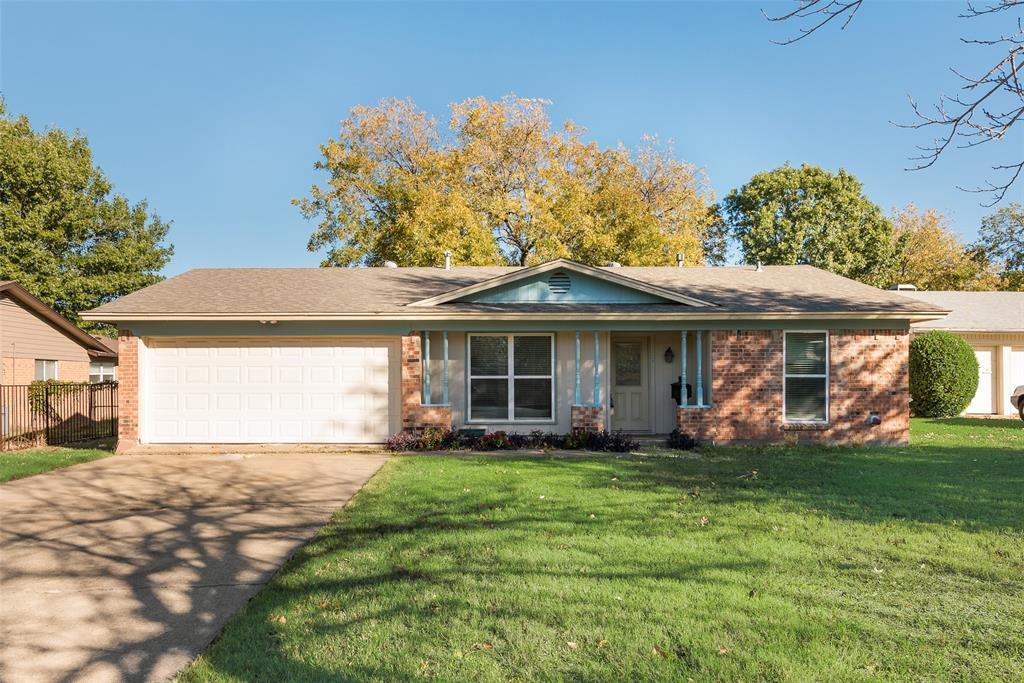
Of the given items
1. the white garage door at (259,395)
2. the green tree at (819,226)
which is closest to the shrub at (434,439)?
the white garage door at (259,395)

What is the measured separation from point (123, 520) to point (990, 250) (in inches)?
1824

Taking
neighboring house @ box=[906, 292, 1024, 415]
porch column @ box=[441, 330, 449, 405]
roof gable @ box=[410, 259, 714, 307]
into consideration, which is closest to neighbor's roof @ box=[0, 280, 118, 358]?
roof gable @ box=[410, 259, 714, 307]

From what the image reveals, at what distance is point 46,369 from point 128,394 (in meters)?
9.45

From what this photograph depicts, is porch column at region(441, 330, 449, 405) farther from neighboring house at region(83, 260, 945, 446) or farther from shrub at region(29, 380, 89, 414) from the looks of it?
shrub at region(29, 380, 89, 414)

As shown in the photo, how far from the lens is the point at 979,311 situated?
71.9 feet

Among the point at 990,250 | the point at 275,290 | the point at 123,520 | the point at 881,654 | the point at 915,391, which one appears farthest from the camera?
the point at 990,250

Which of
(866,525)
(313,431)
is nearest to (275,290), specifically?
(313,431)

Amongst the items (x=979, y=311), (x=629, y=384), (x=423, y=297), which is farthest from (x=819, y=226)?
(x=423, y=297)

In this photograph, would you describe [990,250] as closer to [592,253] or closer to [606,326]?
[592,253]

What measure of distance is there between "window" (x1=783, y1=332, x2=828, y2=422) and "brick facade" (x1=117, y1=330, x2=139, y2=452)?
13.2 metres

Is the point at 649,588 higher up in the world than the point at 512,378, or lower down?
lower down

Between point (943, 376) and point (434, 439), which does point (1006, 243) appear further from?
point (434, 439)

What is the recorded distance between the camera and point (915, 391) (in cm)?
1927

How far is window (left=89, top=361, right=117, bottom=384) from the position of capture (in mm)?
26331
